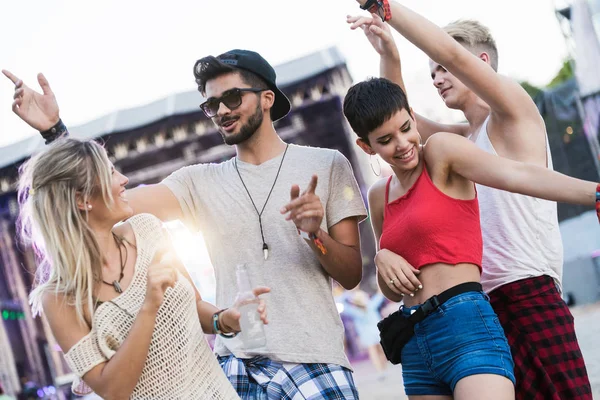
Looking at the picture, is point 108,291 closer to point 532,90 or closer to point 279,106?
point 279,106

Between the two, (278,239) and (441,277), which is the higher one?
(278,239)

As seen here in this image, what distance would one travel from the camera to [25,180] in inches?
91.4

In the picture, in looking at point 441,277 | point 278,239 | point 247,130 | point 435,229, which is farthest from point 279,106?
point 441,277

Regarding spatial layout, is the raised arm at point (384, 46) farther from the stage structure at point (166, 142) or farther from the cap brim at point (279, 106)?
the stage structure at point (166, 142)

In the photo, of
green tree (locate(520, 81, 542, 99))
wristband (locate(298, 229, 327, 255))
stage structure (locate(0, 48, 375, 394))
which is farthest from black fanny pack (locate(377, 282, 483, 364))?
stage structure (locate(0, 48, 375, 394))

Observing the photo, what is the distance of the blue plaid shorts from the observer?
2.46m

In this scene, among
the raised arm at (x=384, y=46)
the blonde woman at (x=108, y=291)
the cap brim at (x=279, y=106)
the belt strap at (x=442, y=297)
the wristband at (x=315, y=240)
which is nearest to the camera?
the blonde woman at (x=108, y=291)

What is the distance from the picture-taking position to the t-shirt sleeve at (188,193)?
2881 mm

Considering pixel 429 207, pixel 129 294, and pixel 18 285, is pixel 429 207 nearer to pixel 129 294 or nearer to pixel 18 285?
pixel 129 294

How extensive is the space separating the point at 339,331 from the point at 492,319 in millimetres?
682

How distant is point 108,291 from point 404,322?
3.55 feet

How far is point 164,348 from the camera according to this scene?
7.02ft

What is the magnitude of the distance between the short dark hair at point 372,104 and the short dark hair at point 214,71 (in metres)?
0.59

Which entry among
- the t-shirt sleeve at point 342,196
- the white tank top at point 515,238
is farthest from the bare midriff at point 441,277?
the t-shirt sleeve at point 342,196
